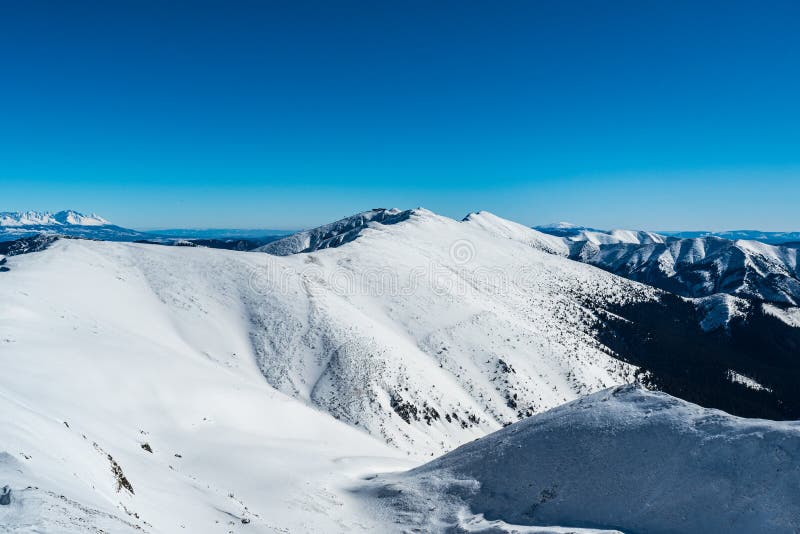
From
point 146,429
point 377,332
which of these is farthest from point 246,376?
point 146,429

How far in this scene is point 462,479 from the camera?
87.7ft

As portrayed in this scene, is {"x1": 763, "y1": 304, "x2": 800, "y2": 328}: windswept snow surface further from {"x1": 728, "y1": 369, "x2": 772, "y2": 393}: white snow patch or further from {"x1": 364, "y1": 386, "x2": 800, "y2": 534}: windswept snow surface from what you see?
{"x1": 364, "y1": 386, "x2": 800, "y2": 534}: windswept snow surface

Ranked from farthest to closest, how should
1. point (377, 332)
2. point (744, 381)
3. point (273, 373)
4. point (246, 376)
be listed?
point (744, 381), point (377, 332), point (273, 373), point (246, 376)

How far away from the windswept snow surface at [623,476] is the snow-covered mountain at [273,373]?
478cm

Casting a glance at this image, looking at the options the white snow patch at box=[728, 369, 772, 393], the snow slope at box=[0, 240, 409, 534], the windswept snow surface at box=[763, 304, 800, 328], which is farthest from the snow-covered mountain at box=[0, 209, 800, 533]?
the windswept snow surface at box=[763, 304, 800, 328]

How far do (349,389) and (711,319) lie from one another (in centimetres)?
15998

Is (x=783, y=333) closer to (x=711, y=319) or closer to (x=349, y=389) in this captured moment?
(x=711, y=319)

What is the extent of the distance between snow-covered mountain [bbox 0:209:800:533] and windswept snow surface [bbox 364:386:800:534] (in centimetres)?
478

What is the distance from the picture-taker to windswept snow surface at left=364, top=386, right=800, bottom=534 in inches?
750

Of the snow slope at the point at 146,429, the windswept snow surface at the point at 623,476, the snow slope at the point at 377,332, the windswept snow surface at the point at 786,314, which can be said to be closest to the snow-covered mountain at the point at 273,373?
the snow slope at the point at 146,429

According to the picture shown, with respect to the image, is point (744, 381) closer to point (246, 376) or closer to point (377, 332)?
point (377, 332)

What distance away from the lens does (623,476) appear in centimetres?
2222

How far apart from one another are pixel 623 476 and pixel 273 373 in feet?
144

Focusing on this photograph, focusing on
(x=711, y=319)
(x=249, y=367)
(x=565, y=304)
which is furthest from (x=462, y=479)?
(x=711, y=319)
